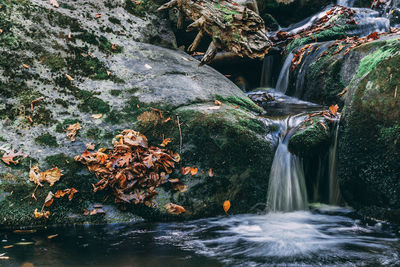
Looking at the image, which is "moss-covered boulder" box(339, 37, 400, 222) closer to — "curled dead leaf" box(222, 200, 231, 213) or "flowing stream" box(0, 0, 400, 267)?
"flowing stream" box(0, 0, 400, 267)

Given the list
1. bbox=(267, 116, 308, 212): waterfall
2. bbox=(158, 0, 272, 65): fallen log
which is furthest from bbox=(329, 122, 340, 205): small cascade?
bbox=(158, 0, 272, 65): fallen log

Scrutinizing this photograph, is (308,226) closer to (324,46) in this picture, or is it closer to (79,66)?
(79,66)

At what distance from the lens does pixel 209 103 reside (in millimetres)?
4480

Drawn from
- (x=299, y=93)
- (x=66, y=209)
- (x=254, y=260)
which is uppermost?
(x=299, y=93)

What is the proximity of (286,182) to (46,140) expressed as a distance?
3.28 m

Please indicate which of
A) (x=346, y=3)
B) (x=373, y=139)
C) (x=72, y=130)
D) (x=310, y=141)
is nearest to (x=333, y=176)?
(x=310, y=141)

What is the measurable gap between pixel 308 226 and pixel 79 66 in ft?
13.3

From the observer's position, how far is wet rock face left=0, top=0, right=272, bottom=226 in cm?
338

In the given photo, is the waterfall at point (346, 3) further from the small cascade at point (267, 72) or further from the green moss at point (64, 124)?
the green moss at point (64, 124)

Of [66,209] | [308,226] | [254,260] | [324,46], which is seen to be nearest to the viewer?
[254,260]

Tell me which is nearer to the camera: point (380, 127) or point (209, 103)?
point (380, 127)

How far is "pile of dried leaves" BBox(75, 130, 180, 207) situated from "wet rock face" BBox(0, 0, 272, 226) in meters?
0.12

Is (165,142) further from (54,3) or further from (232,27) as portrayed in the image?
(54,3)

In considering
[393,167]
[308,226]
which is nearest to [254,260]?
[308,226]
